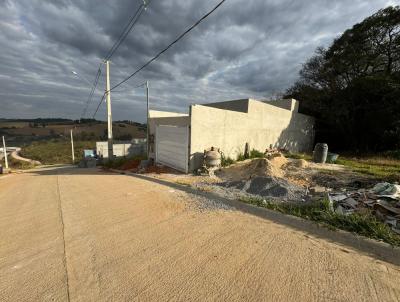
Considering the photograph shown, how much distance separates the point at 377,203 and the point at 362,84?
1791 cm

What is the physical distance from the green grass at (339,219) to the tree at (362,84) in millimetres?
17938

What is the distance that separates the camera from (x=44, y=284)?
2.36 metres

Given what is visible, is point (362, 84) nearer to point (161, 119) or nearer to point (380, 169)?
point (380, 169)

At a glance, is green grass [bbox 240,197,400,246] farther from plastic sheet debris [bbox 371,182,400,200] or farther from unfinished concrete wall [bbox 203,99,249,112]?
unfinished concrete wall [bbox 203,99,249,112]

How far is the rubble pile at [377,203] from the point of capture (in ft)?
12.6

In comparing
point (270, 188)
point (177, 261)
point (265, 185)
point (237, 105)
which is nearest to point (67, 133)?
point (237, 105)

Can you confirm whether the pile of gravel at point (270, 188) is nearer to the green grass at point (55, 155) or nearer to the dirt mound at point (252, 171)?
the dirt mound at point (252, 171)

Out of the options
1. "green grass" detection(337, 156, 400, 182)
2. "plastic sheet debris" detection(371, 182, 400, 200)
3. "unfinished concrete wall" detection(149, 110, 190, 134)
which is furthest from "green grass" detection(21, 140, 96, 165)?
"plastic sheet debris" detection(371, 182, 400, 200)

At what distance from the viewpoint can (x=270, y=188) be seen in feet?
19.6

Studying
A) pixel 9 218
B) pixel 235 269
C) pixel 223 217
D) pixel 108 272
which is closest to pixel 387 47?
pixel 223 217

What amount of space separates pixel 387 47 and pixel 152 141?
68.8 ft

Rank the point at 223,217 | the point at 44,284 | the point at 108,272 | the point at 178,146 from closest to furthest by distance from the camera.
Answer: the point at 44,284, the point at 108,272, the point at 223,217, the point at 178,146

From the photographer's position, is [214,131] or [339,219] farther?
[214,131]

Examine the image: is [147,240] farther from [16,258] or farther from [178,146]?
[178,146]
